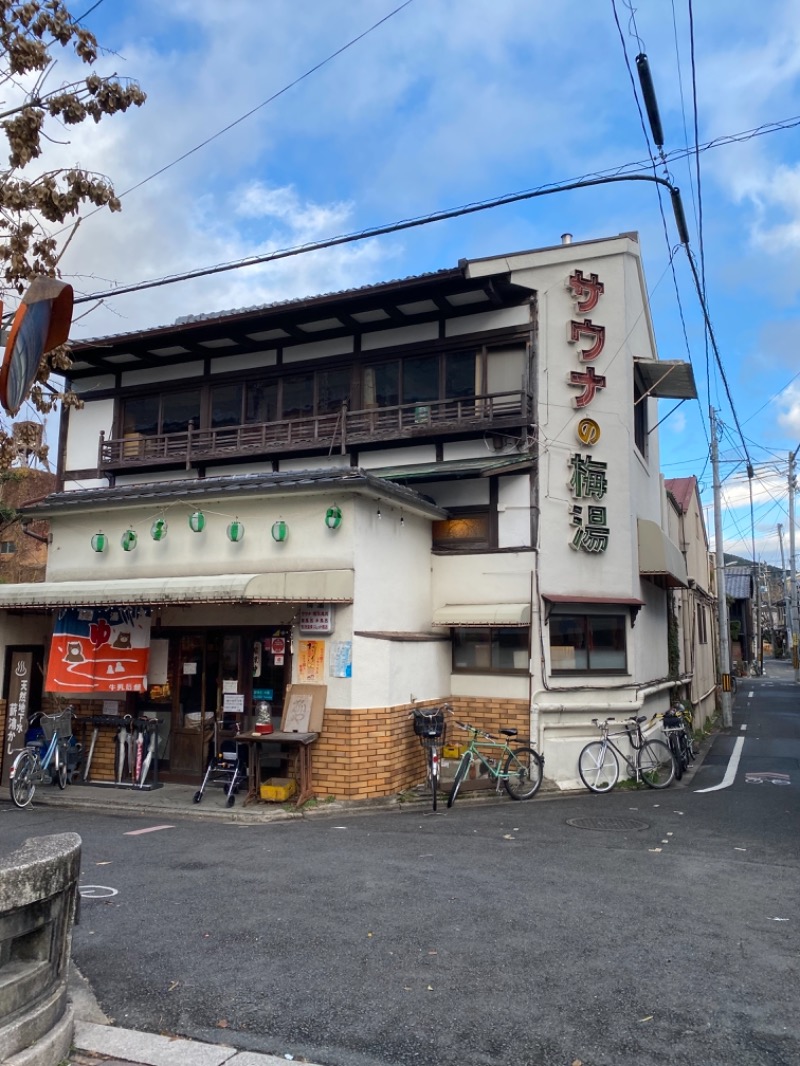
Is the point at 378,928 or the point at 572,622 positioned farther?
the point at 572,622

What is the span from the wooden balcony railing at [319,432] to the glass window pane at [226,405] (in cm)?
39

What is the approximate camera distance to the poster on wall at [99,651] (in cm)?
1258

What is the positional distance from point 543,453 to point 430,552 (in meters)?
2.75

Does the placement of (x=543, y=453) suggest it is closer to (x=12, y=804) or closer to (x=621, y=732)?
(x=621, y=732)

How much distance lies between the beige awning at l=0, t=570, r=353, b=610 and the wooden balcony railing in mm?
4080

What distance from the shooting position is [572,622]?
14.0m

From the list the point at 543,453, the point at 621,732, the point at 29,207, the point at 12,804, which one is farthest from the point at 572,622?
the point at 29,207

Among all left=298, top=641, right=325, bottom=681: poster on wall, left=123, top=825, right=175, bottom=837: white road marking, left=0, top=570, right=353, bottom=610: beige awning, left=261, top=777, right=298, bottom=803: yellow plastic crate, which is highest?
left=0, top=570, right=353, bottom=610: beige awning

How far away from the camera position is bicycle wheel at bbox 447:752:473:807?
38.4ft

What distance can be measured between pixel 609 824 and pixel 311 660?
15.8ft

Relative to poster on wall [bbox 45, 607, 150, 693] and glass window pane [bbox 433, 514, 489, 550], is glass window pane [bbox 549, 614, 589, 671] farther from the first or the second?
poster on wall [bbox 45, 607, 150, 693]

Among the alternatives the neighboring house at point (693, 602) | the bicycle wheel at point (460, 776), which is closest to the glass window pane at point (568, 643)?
the bicycle wheel at point (460, 776)

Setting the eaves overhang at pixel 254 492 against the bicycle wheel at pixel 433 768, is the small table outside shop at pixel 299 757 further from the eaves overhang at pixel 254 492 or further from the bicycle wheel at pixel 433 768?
the eaves overhang at pixel 254 492

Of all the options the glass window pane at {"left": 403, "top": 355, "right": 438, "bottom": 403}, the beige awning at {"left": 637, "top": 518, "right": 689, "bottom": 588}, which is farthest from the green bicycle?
the glass window pane at {"left": 403, "top": 355, "right": 438, "bottom": 403}
